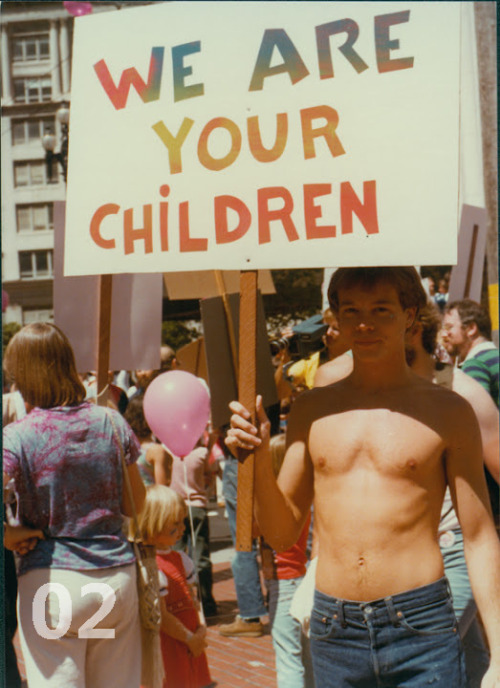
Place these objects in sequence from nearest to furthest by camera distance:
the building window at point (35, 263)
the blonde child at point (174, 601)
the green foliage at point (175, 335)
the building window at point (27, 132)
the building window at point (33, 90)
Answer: the blonde child at point (174, 601) → the green foliage at point (175, 335) → the building window at point (33, 90) → the building window at point (27, 132) → the building window at point (35, 263)

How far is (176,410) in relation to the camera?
204 inches

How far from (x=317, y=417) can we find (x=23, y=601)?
1240 millimetres

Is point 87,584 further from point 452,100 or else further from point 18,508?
point 452,100

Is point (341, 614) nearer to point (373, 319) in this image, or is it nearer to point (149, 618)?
point (373, 319)

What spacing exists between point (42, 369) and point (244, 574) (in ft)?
10.2

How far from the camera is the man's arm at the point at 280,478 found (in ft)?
9.30

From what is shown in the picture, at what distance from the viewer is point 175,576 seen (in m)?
4.40

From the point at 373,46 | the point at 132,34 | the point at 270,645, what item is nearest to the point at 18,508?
the point at 132,34

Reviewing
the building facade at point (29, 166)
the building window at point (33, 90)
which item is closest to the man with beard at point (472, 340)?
the building facade at point (29, 166)

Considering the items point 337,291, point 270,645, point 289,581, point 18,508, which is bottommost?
point 270,645

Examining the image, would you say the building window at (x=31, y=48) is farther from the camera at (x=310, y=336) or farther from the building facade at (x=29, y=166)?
the camera at (x=310, y=336)

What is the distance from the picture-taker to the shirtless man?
2646mm

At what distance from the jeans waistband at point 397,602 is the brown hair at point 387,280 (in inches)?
29.4

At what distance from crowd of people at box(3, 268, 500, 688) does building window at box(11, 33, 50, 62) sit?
4577cm
